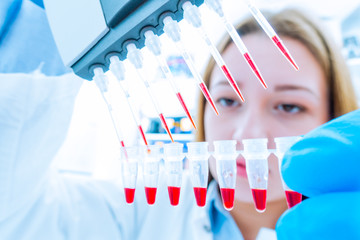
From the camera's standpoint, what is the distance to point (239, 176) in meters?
0.62

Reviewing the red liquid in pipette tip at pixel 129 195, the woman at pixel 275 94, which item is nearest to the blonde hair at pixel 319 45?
the woman at pixel 275 94

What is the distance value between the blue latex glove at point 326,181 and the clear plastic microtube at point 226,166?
78 mm

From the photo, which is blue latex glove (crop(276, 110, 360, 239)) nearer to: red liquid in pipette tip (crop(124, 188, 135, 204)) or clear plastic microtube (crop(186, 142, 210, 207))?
clear plastic microtube (crop(186, 142, 210, 207))

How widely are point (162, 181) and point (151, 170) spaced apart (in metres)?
0.47

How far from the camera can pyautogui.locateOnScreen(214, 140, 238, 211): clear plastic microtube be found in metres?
0.35

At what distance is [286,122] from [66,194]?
600 mm

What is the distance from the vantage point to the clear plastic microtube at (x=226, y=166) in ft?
1.16

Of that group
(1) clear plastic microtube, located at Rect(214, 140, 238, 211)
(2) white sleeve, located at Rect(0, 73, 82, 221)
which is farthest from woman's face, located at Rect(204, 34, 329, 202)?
(2) white sleeve, located at Rect(0, 73, 82, 221)

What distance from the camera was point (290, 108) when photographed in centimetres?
67

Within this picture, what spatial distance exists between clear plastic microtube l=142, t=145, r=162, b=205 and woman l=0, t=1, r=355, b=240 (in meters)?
0.23

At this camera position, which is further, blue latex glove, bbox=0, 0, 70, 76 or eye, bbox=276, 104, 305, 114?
eye, bbox=276, 104, 305, 114

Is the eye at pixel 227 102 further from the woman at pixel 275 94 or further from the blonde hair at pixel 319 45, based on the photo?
the blonde hair at pixel 319 45

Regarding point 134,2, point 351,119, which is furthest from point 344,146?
point 134,2

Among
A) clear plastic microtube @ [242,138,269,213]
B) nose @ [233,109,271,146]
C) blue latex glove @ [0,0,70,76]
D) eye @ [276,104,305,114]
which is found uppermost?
blue latex glove @ [0,0,70,76]
